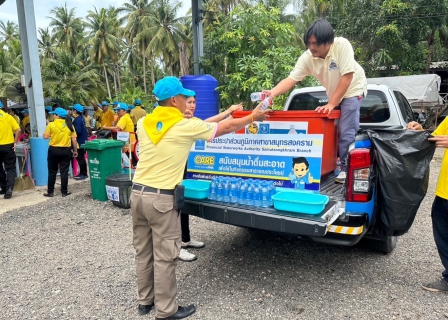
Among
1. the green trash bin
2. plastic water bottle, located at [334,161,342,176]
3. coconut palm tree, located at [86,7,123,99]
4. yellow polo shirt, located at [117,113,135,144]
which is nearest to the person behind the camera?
plastic water bottle, located at [334,161,342,176]

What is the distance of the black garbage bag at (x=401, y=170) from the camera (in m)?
2.93

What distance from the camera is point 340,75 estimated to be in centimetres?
378

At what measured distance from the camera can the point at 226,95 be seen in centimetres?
883

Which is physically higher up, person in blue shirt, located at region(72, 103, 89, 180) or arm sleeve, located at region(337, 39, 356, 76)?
arm sleeve, located at region(337, 39, 356, 76)

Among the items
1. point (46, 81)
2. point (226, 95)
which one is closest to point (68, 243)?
point (226, 95)

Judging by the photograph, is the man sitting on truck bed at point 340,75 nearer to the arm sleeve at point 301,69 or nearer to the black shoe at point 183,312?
the arm sleeve at point 301,69

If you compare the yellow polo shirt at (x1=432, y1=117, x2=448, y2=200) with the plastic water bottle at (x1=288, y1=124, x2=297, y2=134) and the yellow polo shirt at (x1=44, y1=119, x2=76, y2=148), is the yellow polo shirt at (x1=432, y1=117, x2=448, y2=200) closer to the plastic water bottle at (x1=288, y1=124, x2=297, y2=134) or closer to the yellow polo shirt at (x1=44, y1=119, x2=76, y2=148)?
the plastic water bottle at (x1=288, y1=124, x2=297, y2=134)

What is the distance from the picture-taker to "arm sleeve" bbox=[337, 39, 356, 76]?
3611mm

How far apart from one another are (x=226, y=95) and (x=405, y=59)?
13.6 m

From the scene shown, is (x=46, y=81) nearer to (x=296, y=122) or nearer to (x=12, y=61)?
(x=12, y=61)

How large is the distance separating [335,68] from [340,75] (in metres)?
0.09

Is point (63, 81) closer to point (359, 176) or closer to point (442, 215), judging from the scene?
point (359, 176)

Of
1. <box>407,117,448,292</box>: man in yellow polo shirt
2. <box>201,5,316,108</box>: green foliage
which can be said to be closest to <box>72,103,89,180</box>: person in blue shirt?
<box>201,5,316,108</box>: green foliage

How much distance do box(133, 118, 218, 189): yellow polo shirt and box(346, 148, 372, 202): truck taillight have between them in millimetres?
1176
